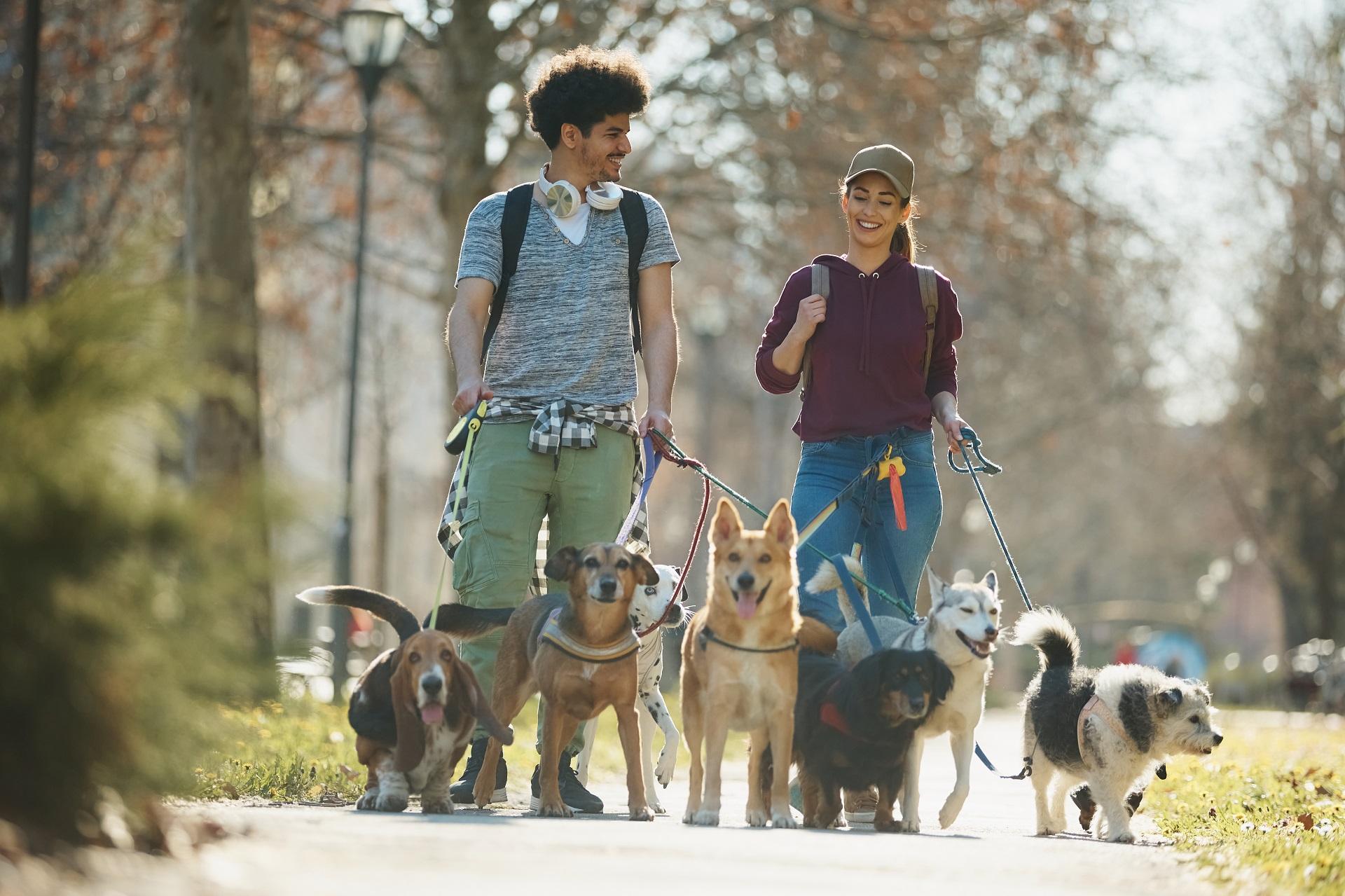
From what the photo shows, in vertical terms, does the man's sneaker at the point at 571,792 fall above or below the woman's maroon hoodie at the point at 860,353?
below

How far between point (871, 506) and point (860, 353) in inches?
26.4

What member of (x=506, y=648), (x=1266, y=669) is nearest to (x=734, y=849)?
(x=506, y=648)

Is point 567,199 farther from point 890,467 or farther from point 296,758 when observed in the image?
point 296,758

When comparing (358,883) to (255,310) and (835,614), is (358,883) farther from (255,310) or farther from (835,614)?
(255,310)

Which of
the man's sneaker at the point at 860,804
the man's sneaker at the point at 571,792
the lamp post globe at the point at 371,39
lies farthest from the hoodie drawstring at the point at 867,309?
the lamp post globe at the point at 371,39

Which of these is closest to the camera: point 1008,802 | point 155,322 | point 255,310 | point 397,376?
point 155,322

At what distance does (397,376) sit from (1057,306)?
15.4 meters

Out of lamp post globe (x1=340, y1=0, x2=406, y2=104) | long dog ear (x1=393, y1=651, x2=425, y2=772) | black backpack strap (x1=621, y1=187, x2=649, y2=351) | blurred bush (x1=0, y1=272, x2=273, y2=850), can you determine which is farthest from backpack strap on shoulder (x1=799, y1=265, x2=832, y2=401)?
lamp post globe (x1=340, y1=0, x2=406, y2=104)

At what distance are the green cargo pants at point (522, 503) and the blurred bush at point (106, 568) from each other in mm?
3066

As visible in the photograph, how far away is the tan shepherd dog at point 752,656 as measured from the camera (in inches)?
287

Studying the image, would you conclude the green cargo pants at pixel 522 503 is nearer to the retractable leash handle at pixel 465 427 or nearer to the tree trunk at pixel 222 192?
the retractable leash handle at pixel 465 427

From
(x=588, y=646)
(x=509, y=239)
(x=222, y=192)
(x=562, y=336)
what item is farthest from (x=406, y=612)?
(x=222, y=192)

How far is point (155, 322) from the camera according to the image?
4895 mm

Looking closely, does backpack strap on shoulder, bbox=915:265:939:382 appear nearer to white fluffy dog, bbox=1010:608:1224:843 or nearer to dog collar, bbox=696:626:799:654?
white fluffy dog, bbox=1010:608:1224:843
